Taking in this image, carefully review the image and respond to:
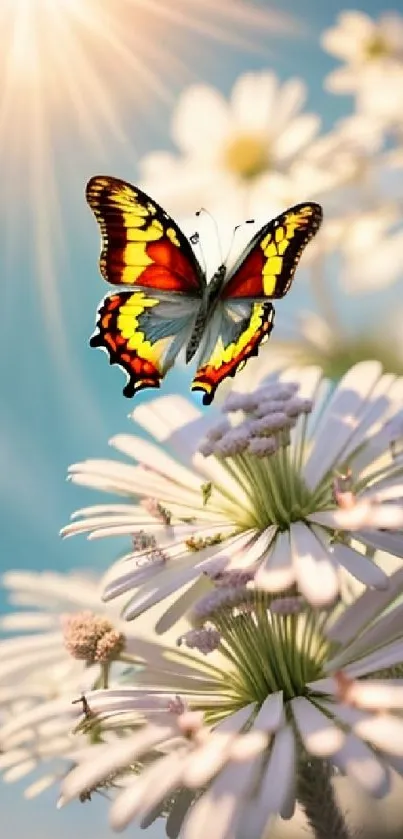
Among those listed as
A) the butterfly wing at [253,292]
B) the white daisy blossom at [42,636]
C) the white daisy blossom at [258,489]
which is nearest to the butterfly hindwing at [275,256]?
the butterfly wing at [253,292]

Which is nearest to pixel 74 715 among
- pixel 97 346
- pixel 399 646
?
pixel 399 646

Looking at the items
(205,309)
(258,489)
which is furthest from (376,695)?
(205,309)

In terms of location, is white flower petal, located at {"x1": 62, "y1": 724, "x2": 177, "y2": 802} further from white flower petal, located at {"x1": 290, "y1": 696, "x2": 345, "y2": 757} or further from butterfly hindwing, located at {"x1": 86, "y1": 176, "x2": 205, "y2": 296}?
butterfly hindwing, located at {"x1": 86, "y1": 176, "x2": 205, "y2": 296}

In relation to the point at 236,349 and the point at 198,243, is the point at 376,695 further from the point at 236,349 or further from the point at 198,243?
the point at 198,243

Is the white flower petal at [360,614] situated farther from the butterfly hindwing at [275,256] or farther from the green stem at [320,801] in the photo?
the butterfly hindwing at [275,256]

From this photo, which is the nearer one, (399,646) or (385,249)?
(399,646)

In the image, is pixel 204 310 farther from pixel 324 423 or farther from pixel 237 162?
pixel 324 423
